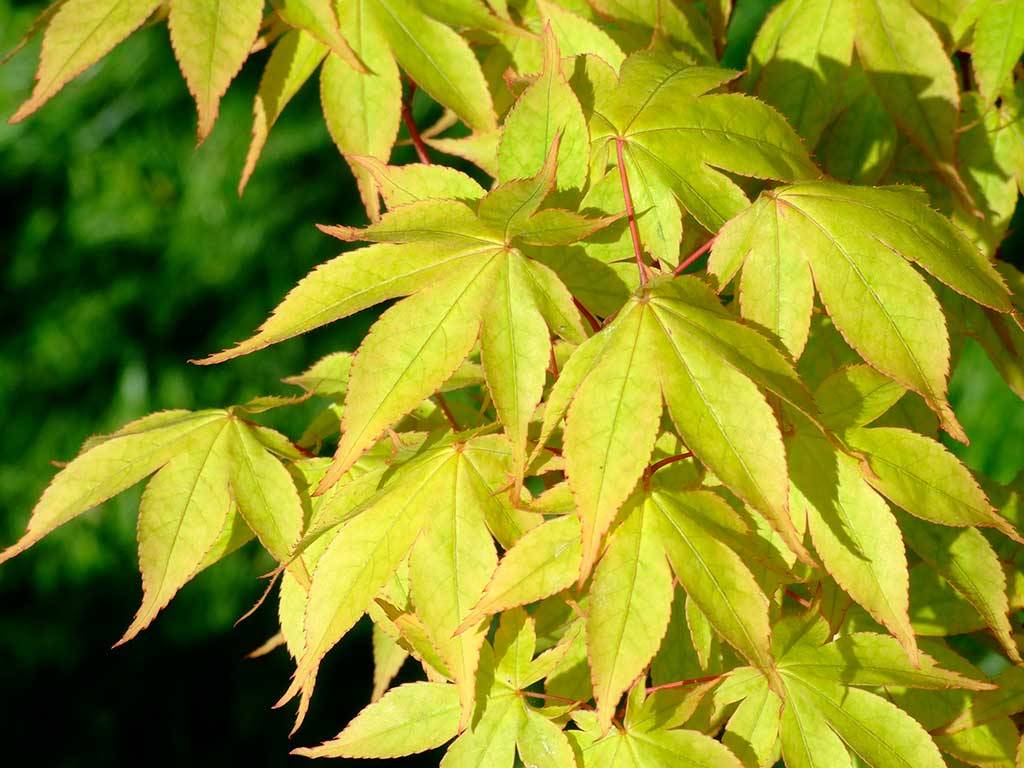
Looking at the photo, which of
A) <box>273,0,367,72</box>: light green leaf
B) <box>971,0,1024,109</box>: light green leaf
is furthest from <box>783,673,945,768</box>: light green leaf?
<box>273,0,367,72</box>: light green leaf

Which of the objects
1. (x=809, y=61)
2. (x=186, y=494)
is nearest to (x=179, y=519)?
(x=186, y=494)

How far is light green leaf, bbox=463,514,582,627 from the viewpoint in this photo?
0.86 m

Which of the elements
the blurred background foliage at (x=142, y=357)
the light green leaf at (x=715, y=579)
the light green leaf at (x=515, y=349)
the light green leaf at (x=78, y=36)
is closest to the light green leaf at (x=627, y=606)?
the light green leaf at (x=715, y=579)

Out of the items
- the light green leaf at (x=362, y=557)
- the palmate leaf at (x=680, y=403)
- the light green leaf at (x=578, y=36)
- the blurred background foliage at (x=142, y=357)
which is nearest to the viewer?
the palmate leaf at (x=680, y=403)

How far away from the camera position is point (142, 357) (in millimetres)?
2791

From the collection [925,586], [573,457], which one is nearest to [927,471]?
[925,586]

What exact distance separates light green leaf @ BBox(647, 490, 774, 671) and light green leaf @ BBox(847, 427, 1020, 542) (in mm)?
149

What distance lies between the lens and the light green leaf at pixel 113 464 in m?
1.03

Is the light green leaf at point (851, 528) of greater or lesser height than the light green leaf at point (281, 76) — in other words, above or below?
below

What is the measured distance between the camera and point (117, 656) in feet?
8.26

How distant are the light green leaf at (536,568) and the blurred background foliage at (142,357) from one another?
1.37 meters

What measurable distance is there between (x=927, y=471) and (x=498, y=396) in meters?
0.38

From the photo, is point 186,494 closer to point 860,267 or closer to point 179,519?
point 179,519

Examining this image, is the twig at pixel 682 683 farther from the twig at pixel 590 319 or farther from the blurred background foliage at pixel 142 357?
the blurred background foliage at pixel 142 357
